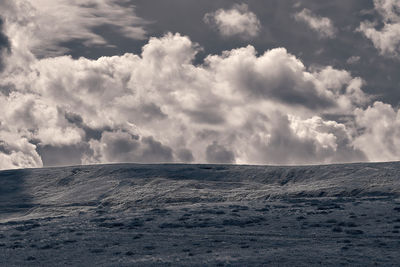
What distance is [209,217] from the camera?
5269 cm

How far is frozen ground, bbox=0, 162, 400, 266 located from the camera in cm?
3841

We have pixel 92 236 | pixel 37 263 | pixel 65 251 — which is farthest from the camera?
pixel 92 236

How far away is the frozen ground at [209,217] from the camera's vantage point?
38.4 meters

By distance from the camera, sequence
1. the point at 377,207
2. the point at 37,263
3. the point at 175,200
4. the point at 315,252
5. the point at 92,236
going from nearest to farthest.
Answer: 1. the point at 315,252
2. the point at 37,263
3. the point at 92,236
4. the point at 377,207
5. the point at 175,200

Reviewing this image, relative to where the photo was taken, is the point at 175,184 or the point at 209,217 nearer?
the point at 209,217

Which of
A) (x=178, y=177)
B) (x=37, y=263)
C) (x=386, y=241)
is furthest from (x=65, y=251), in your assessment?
(x=178, y=177)

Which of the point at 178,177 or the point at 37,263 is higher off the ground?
the point at 178,177

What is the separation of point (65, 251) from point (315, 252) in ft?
64.7

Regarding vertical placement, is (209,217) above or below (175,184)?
below

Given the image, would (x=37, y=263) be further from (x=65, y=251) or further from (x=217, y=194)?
(x=217, y=194)

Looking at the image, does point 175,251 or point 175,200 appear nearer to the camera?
point 175,251

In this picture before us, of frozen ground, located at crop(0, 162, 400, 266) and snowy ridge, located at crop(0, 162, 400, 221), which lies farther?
snowy ridge, located at crop(0, 162, 400, 221)

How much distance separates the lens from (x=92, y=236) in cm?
4688

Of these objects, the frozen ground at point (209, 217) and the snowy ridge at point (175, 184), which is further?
the snowy ridge at point (175, 184)
